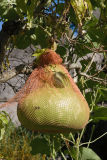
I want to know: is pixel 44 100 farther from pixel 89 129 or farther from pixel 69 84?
pixel 89 129

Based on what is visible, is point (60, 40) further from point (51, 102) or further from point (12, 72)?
point (51, 102)

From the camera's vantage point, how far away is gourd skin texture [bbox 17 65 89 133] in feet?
3.49

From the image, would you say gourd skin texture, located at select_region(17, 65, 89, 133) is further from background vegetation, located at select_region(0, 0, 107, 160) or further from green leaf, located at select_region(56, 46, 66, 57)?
green leaf, located at select_region(56, 46, 66, 57)

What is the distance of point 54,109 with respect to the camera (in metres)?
1.07

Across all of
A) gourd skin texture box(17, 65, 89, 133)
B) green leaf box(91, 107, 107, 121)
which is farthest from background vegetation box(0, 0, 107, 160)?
gourd skin texture box(17, 65, 89, 133)

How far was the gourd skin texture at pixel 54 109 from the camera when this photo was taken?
106 centimetres

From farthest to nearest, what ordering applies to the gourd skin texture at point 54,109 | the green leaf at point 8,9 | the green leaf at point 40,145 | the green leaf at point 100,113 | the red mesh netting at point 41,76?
the green leaf at point 40,145 < the green leaf at point 100,113 < the green leaf at point 8,9 < the red mesh netting at point 41,76 < the gourd skin texture at point 54,109

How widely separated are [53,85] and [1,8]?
1.97 ft

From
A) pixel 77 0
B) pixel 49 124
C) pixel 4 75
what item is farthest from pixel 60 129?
pixel 77 0

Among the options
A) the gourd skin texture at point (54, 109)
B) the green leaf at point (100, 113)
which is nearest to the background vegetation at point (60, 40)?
the green leaf at point (100, 113)

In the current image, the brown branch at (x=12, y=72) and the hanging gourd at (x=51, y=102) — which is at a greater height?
the brown branch at (x=12, y=72)

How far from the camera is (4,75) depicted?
1.20m

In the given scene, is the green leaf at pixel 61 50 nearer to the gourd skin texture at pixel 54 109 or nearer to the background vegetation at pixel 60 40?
the background vegetation at pixel 60 40

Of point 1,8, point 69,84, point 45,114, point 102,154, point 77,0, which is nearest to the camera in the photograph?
point 77,0
